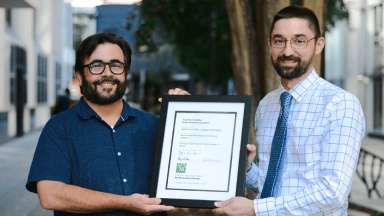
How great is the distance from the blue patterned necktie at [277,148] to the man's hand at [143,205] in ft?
1.60

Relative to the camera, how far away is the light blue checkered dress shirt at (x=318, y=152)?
3145mm

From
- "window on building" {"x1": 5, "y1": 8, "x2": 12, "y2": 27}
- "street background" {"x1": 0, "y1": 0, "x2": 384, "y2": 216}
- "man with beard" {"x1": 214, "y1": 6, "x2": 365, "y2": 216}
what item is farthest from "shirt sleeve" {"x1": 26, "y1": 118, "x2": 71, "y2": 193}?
"window on building" {"x1": 5, "y1": 8, "x2": 12, "y2": 27}

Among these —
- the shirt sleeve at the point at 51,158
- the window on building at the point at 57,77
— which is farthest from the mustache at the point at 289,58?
the window on building at the point at 57,77

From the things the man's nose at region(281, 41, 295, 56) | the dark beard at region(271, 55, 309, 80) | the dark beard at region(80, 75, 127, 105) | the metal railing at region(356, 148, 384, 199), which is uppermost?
the man's nose at region(281, 41, 295, 56)

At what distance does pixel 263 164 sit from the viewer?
3.55 m

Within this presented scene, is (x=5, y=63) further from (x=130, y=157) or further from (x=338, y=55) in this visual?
(x=338, y=55)

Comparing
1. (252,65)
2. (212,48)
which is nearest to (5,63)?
(212,48)

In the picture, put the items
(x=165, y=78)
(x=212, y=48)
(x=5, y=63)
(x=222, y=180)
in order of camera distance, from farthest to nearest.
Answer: (x=165, y=78)
(x=212, y=48)
(x=5, y=63)
(x=222, y=180)

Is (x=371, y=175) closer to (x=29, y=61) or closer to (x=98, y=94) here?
(x=98, y=94)

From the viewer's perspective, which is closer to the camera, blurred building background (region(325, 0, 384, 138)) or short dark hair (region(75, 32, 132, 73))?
short dark hair (region(75, 32, 132, 73))

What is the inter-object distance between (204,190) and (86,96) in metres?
0.68

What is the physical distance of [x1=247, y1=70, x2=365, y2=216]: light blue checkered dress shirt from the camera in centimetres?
314

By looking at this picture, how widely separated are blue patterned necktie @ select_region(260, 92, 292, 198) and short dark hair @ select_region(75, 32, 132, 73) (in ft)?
2.41

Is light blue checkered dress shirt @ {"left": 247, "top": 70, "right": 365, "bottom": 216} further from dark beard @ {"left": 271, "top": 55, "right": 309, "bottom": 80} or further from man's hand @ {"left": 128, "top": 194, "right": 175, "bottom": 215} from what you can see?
man's hand @ {"left": 128, "top": 194, "right": 175, "bottom": 215}
